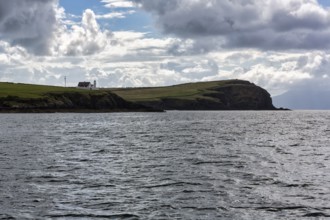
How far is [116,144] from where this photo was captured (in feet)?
242

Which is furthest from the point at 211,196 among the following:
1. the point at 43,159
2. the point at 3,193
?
the point at 43,159

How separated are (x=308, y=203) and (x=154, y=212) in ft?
34.8

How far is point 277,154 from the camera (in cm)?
5978

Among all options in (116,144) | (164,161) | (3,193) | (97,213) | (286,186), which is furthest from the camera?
(116,144)

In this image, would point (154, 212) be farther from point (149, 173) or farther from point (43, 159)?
point (43, 159)

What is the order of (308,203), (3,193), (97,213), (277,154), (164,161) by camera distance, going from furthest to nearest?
(277,154)
(164,161)
(3,193)
(308,203)
(97,213)

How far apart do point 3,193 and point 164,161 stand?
2215 cm

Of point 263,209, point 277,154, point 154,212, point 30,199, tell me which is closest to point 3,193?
point 30,199

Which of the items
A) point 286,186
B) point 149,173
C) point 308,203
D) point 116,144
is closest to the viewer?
point 308,203

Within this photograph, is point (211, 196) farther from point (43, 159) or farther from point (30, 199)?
point (43, 159)

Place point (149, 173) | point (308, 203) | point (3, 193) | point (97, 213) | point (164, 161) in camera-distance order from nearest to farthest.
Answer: point (97, 213) → point (308, 203) → point (3, 193) → point (149, 173) → point (164, 161)

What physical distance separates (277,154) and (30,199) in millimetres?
37738

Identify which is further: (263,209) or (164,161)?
(164,161)

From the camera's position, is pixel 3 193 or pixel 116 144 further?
pixel 116 144
